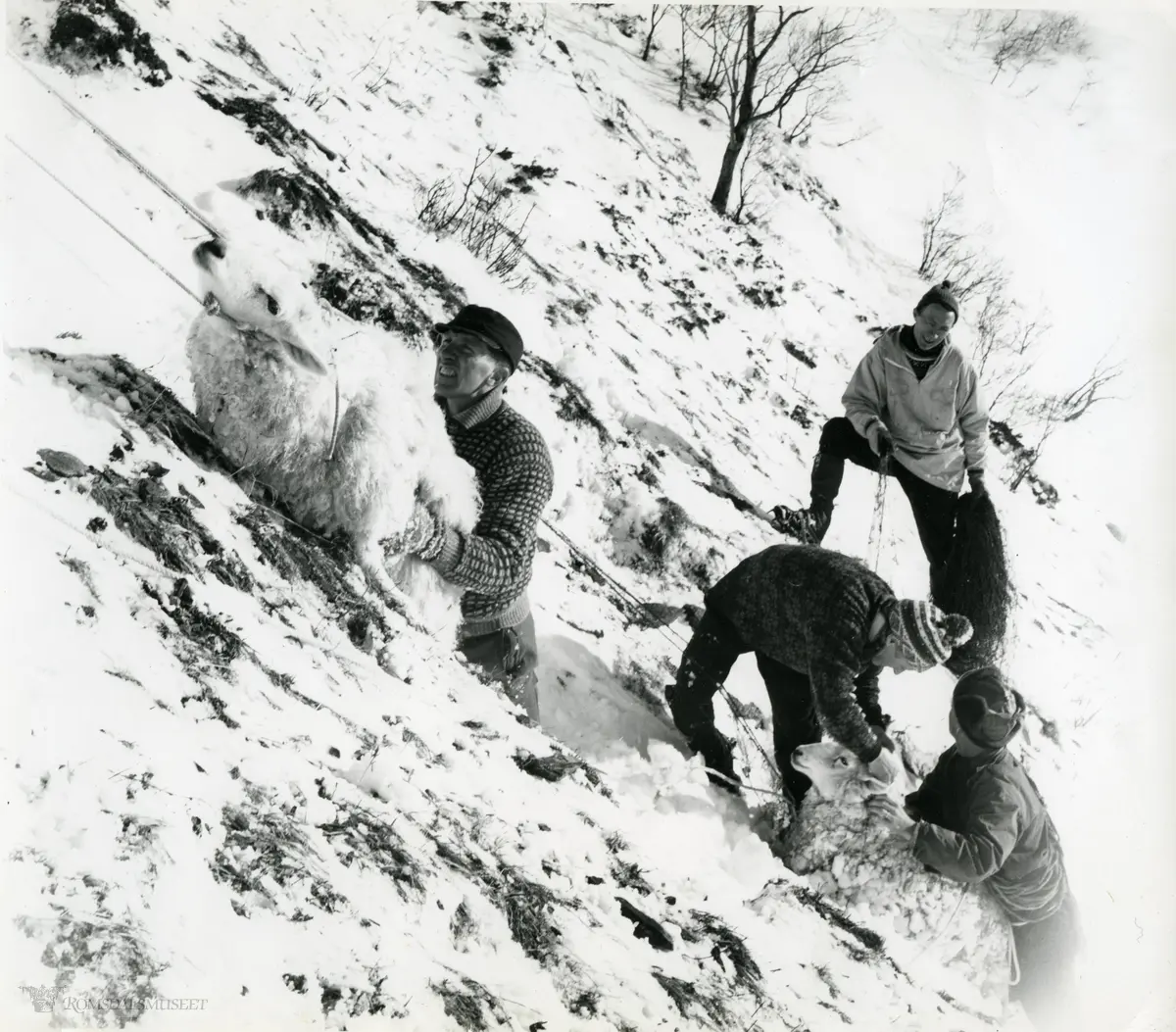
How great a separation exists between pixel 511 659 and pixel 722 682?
0.75 meters

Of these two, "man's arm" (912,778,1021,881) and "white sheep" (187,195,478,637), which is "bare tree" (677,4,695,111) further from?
"man's arm" (912,778,1021,881)

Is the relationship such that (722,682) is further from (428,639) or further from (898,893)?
(428,639)

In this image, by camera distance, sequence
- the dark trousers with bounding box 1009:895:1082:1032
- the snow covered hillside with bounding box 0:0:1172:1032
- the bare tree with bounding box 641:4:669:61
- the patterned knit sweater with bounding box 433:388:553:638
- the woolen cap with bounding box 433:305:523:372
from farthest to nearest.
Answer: the bare tree with bounding box 641:4:669:61
the dark trousers with bounding box 1009:895:1082:1032
the woolen cap with bounding box 433:305:523:372
the patterned knit sweater with bounding box 433:388:553:638
the snow covered hillside with bounding box 0:0:1172:1032

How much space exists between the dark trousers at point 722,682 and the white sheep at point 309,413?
1.08m

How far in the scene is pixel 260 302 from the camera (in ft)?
6.82

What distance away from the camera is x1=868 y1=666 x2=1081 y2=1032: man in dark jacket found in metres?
2.65

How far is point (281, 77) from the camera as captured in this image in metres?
3.10

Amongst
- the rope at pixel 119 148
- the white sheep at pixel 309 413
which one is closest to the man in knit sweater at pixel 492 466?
the white sheep at pixel 309 413

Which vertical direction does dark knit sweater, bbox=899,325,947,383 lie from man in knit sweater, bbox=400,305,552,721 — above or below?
above

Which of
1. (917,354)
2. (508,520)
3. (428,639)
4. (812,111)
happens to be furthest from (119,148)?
(917,354)

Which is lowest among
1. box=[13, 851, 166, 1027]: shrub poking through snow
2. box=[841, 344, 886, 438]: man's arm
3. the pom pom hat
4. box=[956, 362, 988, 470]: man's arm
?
box=[13, 851, 166, 1027]: shrub poking through snow

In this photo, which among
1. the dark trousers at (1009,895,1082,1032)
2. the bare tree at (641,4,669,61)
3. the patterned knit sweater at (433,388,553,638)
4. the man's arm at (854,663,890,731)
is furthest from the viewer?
the bare tree at (641,4,669,61)

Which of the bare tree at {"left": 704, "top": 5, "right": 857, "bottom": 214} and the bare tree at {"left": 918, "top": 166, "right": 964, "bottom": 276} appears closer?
the bare tree at {"left": 704, "top": 5, "right": 857, "bottom": 214}

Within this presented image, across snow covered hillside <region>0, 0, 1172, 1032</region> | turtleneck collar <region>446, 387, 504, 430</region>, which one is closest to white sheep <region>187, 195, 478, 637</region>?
snow covered hillside <region>0, 0, 1172, 1032</region>
